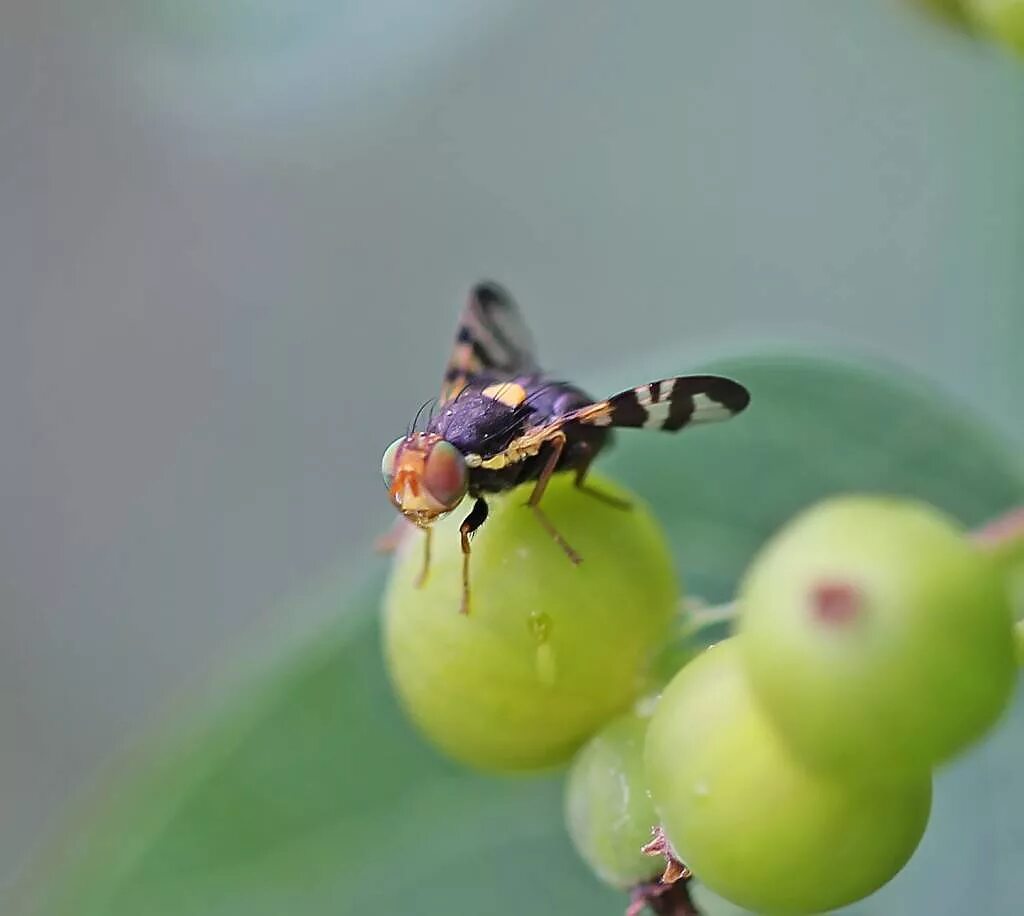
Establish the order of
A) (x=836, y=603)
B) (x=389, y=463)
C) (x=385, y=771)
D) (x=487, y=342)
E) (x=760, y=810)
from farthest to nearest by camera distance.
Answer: (x=385, y=771)
(x=487, y=342)
(x=389, y=463)
(x=760, y=810)
(x=836, y=603)

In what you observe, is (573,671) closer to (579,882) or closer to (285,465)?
(579,882)

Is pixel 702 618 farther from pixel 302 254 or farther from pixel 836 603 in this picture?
pixel 302 254

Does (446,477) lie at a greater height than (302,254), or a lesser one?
lesser

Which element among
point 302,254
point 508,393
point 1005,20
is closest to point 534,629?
point 508,393

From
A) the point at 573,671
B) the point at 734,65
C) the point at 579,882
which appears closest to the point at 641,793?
the point at 573,671

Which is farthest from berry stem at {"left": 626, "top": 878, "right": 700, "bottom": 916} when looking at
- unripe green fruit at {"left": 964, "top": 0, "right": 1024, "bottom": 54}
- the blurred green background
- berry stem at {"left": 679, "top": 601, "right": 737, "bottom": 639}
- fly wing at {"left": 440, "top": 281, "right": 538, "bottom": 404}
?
the blurred green background
